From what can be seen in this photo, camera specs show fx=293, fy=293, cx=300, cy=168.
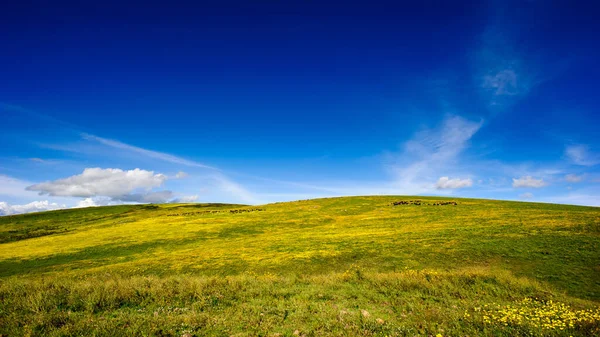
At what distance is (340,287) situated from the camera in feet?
56.4

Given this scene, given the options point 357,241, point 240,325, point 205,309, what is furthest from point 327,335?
point 357,241

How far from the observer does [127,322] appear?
11.7 metres

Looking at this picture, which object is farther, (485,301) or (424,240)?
(424,240)

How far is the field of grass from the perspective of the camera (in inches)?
437

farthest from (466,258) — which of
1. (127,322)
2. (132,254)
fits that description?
(132,254)

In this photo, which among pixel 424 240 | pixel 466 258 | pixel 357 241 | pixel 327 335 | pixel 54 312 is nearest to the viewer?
pixel 327 335

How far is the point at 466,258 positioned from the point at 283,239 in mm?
21611

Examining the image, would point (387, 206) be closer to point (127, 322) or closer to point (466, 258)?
point (466, 258)

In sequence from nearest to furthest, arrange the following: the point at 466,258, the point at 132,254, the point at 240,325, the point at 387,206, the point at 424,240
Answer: the point at 240,325 → the point at 466,258 → the point at 424,240 → the point at 132,254 → the point at 387,206

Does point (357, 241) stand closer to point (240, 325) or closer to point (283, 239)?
point (283, 239)

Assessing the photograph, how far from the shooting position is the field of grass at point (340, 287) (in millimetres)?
11094

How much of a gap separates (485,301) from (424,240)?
17.1 m

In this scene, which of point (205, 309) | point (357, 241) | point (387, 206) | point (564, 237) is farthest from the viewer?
point (387, 206)

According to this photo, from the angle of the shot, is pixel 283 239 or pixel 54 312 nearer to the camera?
pixel 54 312
